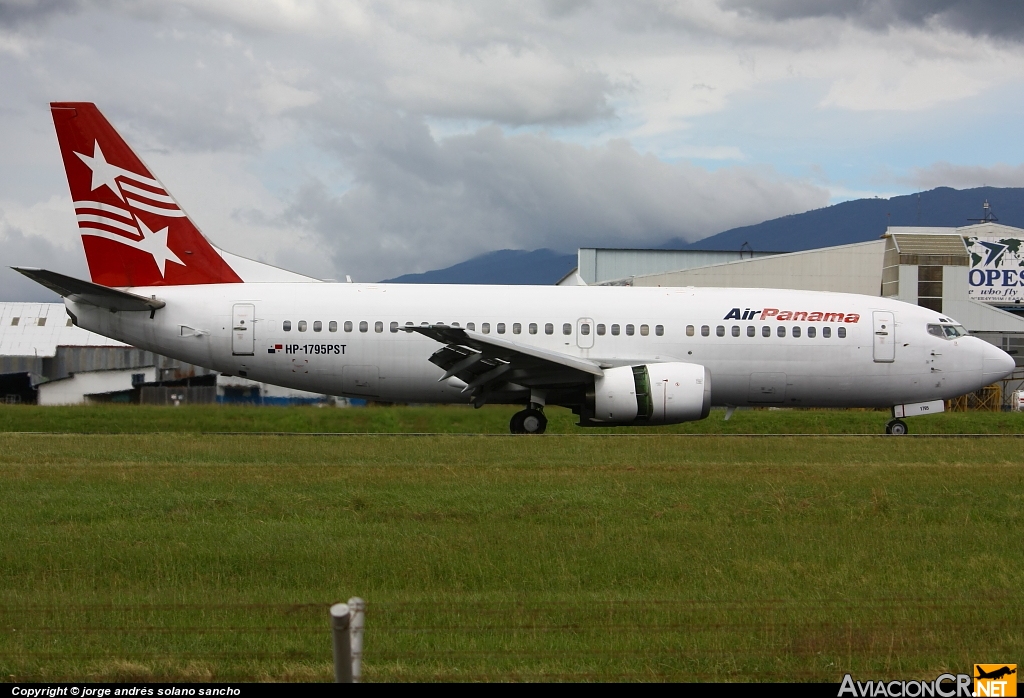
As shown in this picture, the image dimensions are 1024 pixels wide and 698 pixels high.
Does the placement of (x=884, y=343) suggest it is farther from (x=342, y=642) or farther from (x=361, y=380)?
(x=342, y=642)

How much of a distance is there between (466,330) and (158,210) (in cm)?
743

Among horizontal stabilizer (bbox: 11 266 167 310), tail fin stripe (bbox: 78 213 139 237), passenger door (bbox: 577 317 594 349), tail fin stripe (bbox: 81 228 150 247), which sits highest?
tail fin stripe (bbox: 78 213 139 237)

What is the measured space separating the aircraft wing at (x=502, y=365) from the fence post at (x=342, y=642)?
657 inches

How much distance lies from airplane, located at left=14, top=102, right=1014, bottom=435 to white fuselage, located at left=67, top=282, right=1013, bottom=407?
1.3 inches

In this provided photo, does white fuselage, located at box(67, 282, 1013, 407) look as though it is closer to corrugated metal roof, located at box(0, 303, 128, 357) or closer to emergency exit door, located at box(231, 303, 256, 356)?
emergency exit door, located at box(231, 303, 256, 356)

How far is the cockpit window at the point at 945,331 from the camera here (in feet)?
80.8

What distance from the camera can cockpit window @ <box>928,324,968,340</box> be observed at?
80.8 ft

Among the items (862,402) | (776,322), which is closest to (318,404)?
(776,322)

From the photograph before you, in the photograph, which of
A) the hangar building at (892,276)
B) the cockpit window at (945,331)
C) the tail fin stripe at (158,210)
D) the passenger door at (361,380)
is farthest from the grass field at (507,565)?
the hangar building at (892,276)

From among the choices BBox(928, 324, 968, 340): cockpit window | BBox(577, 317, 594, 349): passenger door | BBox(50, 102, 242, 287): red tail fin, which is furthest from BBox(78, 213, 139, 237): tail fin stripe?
BBox(928, 324, 968, 340): cockpit window

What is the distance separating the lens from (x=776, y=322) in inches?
941

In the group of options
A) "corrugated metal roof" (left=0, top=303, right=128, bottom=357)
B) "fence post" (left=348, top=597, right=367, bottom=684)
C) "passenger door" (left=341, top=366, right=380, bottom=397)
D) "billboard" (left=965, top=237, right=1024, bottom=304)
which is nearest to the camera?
"fence post" (left=348, top=597, right=367, bottom=684)

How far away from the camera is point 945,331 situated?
81.1 ft

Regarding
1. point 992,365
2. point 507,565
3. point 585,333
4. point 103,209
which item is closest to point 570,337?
point 585,333
